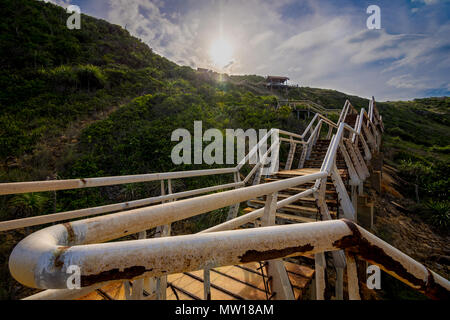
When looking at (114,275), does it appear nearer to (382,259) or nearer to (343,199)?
(382,259)

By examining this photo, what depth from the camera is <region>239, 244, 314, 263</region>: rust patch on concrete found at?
624 millimetres

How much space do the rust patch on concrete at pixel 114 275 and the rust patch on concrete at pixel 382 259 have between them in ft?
2.13

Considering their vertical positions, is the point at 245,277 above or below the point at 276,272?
below

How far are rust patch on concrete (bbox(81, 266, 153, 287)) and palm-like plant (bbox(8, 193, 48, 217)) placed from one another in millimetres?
5903

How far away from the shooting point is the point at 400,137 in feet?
62.5

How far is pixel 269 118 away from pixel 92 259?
35.0ft

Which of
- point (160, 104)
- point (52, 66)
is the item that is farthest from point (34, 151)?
point (52, 66)

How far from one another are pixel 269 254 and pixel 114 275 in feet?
1.43

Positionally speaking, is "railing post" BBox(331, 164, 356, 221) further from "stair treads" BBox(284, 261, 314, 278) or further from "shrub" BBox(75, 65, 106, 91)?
"shrub" BBox(75, 65, 106, 91)

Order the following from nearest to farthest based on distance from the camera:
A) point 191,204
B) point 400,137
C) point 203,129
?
point 191,204, point 203,129, point 400,137

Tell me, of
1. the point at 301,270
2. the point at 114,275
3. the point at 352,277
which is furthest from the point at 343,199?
the point at 114,275

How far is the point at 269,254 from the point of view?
65 centimetres

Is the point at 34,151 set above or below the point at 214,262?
above
